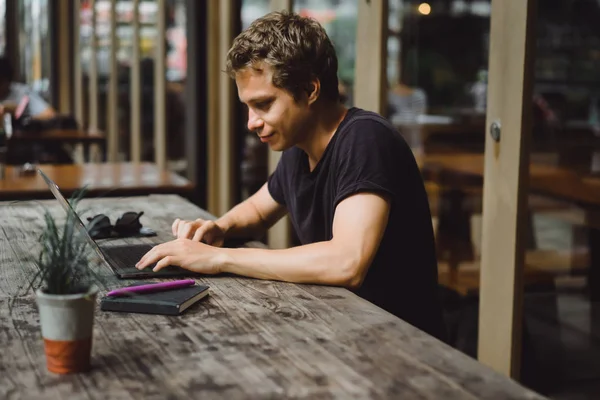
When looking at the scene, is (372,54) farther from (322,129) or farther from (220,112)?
(220,112)

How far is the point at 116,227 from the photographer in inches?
86.7

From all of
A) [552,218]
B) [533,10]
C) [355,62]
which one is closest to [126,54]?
[355,62]

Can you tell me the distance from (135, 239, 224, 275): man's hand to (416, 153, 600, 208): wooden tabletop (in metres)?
1.02

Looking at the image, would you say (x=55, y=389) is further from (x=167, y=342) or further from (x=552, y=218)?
(x=552, y=218)

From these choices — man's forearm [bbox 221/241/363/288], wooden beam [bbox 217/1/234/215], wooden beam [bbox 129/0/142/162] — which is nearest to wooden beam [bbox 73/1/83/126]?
wooden beam [bbox 129/0/142/162]

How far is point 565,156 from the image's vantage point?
309 centimetres

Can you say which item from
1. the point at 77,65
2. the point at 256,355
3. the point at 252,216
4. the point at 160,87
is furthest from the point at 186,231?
the point at 77,65

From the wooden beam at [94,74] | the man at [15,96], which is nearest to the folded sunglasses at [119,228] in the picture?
the man at [15,96]

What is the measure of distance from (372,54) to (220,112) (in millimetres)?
1812

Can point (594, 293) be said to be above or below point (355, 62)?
below

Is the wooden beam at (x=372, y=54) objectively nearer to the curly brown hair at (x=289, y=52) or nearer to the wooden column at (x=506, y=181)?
the wooden column at (x=506, y=181)

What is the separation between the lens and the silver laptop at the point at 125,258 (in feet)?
5.74

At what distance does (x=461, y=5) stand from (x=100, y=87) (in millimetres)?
4599

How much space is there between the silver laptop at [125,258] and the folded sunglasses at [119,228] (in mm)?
136
